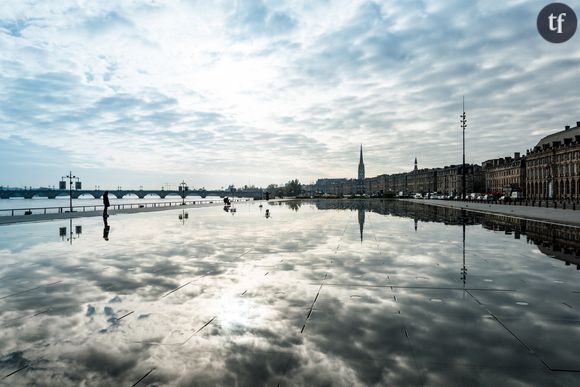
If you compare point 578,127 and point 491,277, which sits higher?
point 578,127

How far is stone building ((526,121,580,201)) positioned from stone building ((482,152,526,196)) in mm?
6983

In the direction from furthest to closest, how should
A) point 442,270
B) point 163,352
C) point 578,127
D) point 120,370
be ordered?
1. point 578,127
2. point 442,270
3. point 163,352
4. point 120,370

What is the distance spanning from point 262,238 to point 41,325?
11.3 meters

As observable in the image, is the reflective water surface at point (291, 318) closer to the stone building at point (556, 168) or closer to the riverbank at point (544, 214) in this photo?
the riverbank at point (544, 214)

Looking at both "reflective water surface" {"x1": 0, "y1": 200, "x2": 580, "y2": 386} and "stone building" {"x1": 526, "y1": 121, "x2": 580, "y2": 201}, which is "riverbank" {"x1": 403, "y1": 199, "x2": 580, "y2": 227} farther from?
"stone building" {"x1": 526, "y1": 121, "x2": 580, "y2": 201}

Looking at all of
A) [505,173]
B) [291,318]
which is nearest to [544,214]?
[291,318]

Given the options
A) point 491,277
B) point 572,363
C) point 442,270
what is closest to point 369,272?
point 442,270

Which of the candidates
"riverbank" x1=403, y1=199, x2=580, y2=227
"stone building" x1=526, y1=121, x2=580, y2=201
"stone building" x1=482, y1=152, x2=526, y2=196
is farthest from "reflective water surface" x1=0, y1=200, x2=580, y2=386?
"stone building" x1=482, y1=152, x2=526, y2=196

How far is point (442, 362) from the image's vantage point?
15.6 ft

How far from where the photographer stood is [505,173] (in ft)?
489

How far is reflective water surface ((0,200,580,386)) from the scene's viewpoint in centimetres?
459

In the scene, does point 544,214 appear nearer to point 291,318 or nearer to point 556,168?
point 291,318

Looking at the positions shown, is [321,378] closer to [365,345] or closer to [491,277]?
[365,345]

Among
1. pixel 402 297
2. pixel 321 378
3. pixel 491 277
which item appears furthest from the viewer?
pixel 491 277
